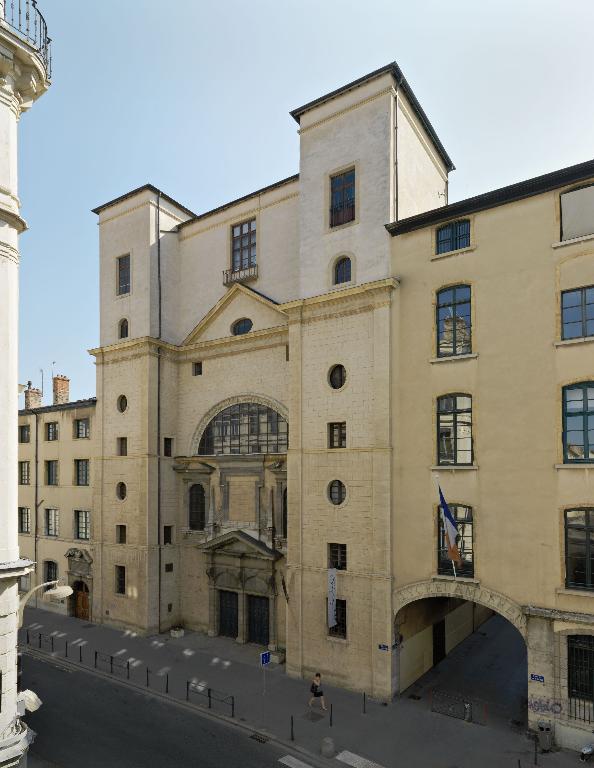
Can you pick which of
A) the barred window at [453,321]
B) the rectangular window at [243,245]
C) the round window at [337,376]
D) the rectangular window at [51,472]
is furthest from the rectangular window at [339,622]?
the rectangular window at [51,472]

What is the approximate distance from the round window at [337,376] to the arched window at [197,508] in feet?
39.5

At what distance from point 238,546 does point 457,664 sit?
12.7 m

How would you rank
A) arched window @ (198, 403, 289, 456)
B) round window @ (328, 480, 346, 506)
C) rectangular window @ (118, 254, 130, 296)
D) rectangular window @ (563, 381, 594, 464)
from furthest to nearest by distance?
rectangular window @ (118, 254, 130, 296) < arched window @ (198, 403, 289, 456) < round window @ (328, 480, 346, 506) < rectangular window @ (563, 381, 594, 464)

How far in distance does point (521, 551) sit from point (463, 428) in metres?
5.11

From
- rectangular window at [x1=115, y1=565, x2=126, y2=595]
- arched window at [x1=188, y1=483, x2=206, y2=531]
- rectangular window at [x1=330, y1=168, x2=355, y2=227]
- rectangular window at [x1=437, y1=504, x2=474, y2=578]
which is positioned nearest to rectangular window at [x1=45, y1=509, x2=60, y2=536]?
rectangular window at [x1=115, y1=565, x2=126, y2=595]

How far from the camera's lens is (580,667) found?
19078 millimetres

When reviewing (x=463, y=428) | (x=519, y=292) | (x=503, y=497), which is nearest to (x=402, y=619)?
(x=503, y=497)

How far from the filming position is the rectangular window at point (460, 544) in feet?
71.8

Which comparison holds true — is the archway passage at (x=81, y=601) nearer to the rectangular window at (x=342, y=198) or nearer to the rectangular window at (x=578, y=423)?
the rectangular window at (x=342, y=198)

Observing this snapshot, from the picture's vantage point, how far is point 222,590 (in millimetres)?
31844

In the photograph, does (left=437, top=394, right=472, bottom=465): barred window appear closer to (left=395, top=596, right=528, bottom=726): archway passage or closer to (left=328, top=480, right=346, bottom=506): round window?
(left=328, top=480, right=346, bottom=506): round window

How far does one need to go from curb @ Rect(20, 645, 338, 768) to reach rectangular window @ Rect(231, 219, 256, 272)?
2219cm

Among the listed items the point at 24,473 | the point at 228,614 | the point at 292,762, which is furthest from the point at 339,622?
the point at 24,473

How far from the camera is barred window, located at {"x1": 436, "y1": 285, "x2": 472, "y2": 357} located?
2295 cm
